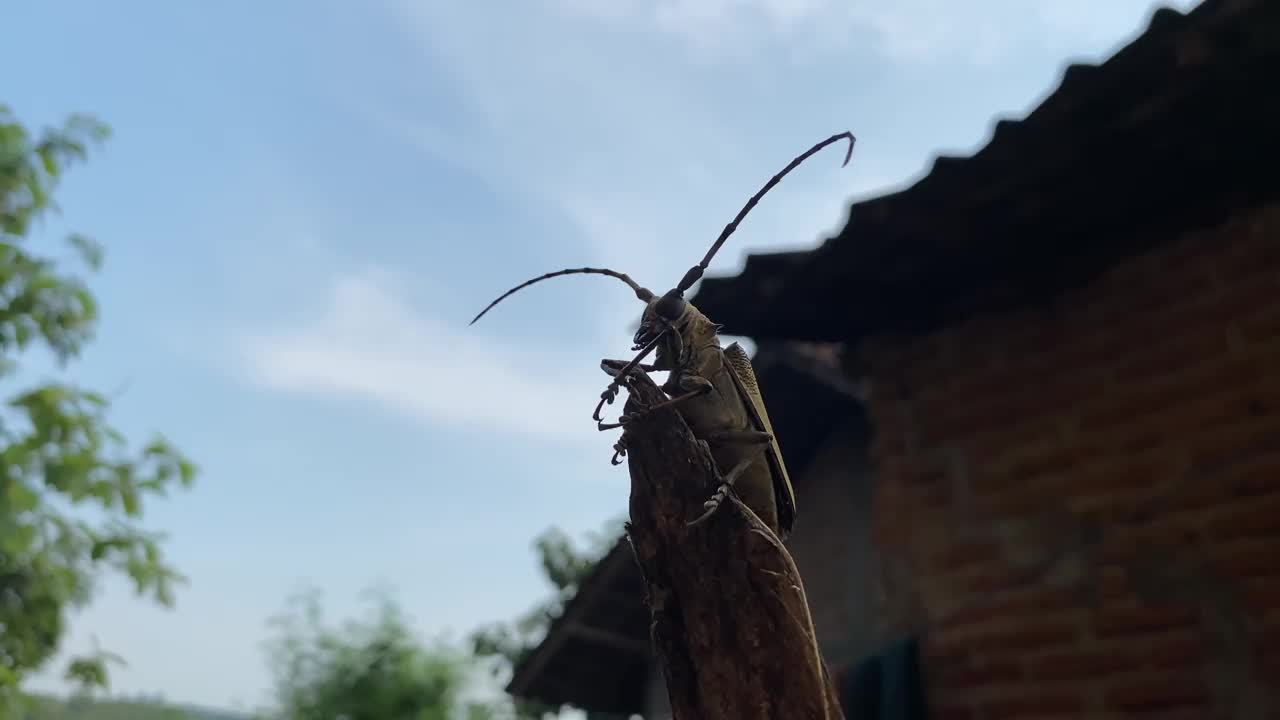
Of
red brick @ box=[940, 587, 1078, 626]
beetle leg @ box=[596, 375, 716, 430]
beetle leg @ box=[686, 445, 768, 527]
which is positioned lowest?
beetle leg @ box=[686, 445, 768, 527]

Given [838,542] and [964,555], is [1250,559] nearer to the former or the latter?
[964,555]

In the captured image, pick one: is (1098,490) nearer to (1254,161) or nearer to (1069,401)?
(1069,401)

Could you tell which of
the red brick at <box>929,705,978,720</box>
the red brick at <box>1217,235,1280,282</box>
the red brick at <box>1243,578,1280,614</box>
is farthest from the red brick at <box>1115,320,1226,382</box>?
the red brick at <box>929,705,978,720</box>

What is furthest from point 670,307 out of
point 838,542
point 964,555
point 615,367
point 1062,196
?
point 838,542

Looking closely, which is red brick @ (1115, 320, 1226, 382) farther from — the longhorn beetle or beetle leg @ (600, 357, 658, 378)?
beetle leg @ (600, 357, 658, 378)

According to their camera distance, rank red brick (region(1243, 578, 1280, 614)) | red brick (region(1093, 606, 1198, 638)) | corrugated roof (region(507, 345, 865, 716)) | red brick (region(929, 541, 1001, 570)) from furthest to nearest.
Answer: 1. corrugated roof (region(507, 345, 865, 716))
2. red brick (region(929, 541, 1001, 570))
3. red brick (region(1093, 606, 1198, 638))
4. red brick (region(1243, 578, 1280, 614))

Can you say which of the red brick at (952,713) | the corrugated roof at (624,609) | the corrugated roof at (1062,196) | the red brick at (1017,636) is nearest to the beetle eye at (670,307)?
the corrugated roof at (1062,196)
